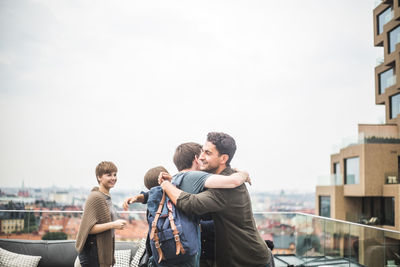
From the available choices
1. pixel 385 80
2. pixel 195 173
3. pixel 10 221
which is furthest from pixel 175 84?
pixel 195 173

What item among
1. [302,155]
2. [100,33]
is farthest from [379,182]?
[100,33]

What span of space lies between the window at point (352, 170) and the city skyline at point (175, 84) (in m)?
28.5

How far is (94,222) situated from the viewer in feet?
8.68

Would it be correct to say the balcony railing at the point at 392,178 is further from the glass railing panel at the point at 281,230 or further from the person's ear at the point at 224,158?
the person's ear at the point at 224,158

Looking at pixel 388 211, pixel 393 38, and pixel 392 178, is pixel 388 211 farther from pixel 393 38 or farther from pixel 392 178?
pixel 393 38

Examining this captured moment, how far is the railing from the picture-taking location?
5.47m

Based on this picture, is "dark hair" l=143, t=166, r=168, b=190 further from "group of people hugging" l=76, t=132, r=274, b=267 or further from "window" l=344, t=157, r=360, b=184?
"window" l=344, t=157, r=360, b=184

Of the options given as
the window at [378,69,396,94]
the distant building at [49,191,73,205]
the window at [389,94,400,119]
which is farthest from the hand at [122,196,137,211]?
the distant building at [49,191,73,205]

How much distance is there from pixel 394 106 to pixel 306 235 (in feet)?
51.9

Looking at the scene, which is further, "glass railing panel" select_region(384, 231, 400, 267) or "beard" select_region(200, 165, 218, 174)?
"glass railing panel" select_region(384, 231, 400, 267)

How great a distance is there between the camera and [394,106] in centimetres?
1966

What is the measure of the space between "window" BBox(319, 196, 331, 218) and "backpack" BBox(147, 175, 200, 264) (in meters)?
19.5

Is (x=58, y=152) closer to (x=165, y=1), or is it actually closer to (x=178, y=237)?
(x=165, y=1)

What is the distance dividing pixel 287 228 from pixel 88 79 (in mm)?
60613
